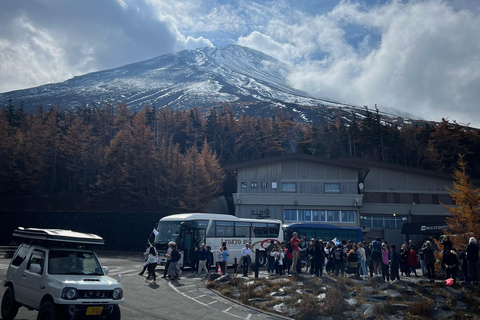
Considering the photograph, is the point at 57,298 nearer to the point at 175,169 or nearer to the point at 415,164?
the point at 175,169

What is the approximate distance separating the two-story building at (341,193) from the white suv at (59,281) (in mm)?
33728

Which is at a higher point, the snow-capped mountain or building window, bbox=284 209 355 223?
the snow-capped mountain

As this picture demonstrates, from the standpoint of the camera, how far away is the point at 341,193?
4122 cm

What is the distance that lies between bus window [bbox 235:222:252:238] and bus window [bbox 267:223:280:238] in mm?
2253

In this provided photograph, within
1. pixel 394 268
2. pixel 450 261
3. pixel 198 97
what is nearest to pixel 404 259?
pixel 394 268

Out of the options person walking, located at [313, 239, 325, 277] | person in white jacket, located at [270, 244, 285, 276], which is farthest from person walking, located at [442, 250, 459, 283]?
person in white jacket, located at [270, 244, 285, 276]

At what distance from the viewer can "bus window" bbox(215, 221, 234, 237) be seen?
2349 centimetres

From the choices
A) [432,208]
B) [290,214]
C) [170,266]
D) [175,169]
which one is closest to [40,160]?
[175,169]

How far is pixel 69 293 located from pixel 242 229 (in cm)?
1848

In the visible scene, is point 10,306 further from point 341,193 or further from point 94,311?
point 341,193

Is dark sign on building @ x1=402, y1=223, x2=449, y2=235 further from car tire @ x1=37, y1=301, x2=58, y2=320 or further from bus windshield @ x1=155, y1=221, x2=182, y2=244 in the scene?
car tire @ x1=37, y1=301, x2=58, y2=320

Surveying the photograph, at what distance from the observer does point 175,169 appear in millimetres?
42625

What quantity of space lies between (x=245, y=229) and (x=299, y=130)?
50701mm

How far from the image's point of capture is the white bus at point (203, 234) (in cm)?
2172
